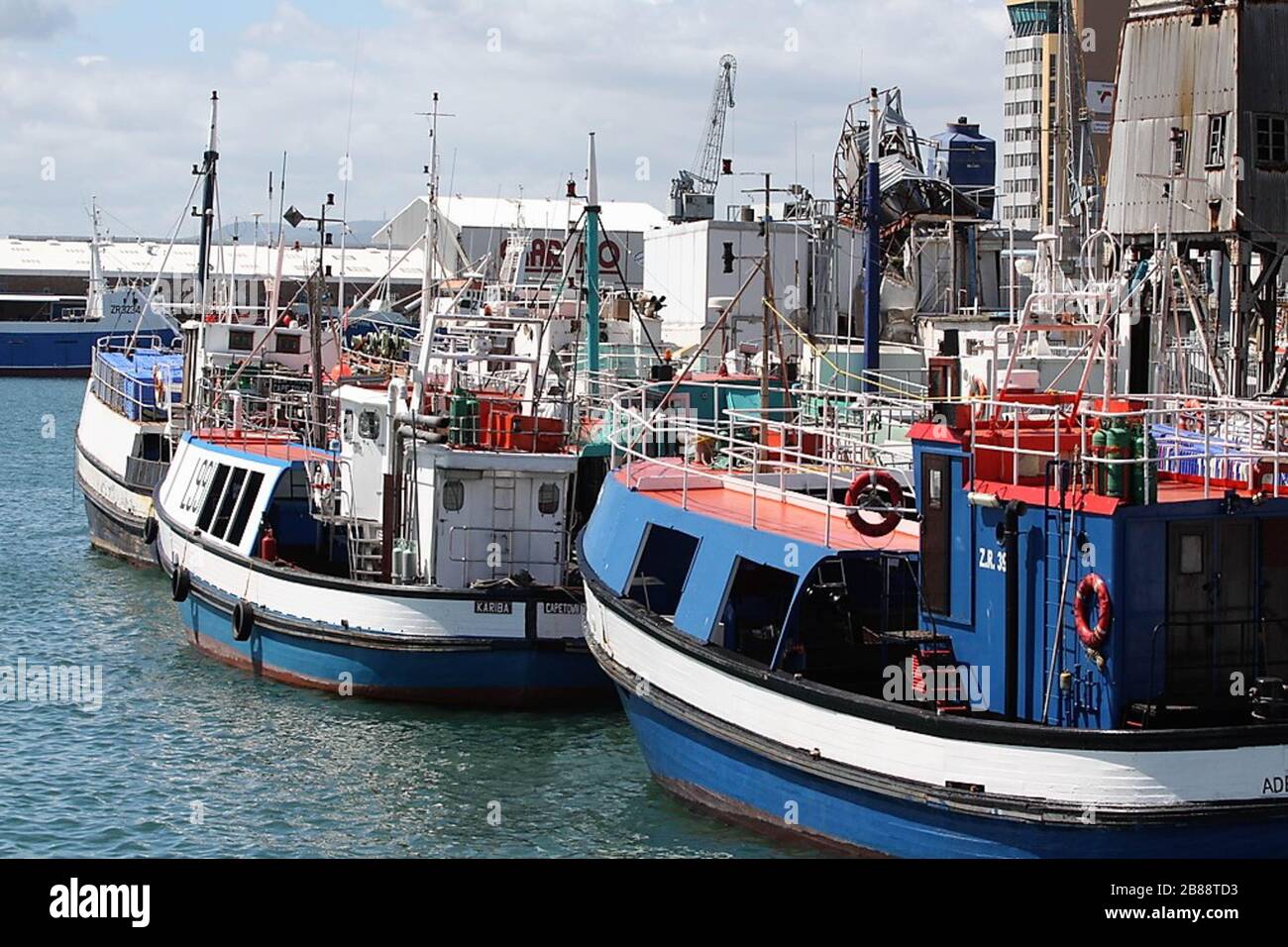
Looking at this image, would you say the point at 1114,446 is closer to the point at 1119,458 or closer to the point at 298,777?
the point at 1119,458

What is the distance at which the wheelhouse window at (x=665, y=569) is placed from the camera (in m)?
23.4

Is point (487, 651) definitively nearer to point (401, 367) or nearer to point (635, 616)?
point (635, 616)

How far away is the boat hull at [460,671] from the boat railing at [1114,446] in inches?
305

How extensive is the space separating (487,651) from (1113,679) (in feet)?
35.3

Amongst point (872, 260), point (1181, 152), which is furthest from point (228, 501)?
point (1181, 152)

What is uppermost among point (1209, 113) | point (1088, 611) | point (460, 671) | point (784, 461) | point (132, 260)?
point (132, 260)

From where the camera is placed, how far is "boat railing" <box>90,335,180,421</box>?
138ft

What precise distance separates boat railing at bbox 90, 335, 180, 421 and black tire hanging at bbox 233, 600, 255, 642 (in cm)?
1257

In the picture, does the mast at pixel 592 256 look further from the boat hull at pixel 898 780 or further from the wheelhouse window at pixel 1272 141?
the wheelhouse window at pixel 1272 141

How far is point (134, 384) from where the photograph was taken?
43844 mm

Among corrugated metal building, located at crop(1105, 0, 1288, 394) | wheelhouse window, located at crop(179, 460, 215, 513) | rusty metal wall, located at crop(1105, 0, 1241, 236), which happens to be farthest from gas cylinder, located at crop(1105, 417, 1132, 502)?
rusty metal wall, located at crop(1105, 0, 1241, 236)

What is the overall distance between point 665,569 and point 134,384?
23815 mm

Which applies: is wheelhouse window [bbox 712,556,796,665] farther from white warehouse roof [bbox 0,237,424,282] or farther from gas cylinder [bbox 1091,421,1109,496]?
white warehouse roof [bbox 0,237,424,282]
